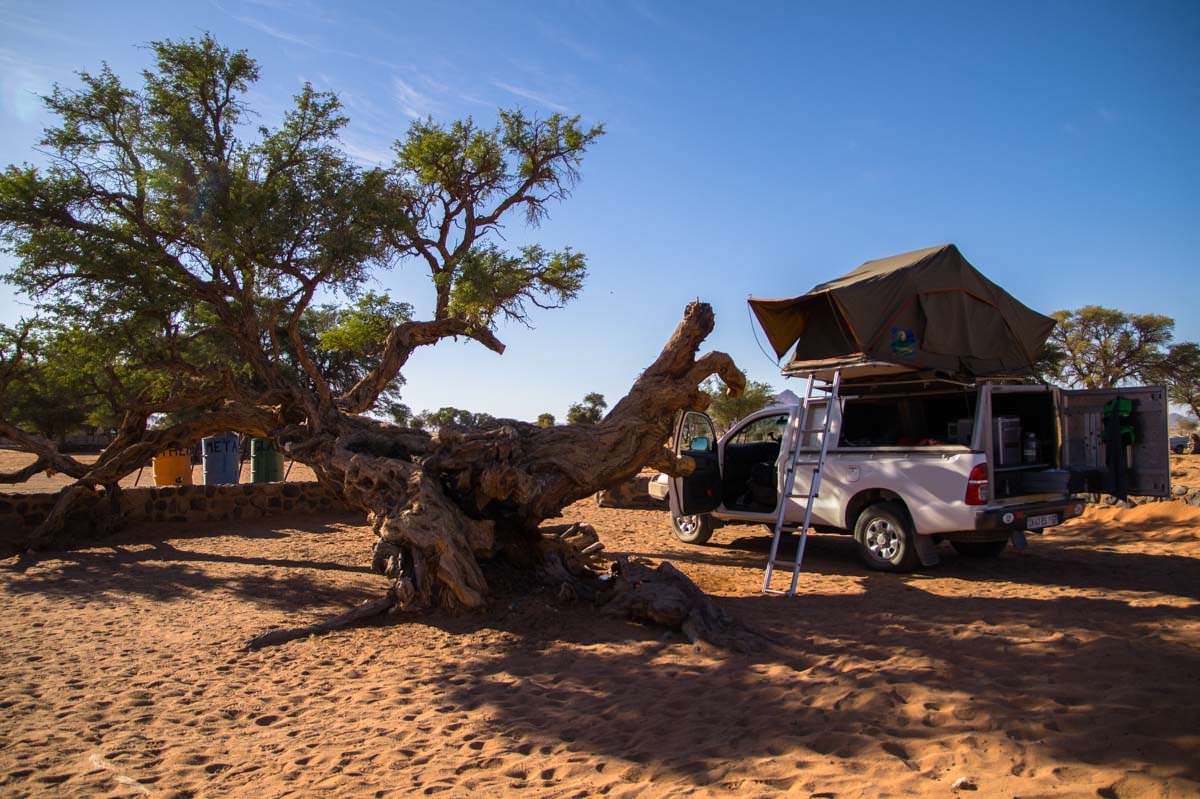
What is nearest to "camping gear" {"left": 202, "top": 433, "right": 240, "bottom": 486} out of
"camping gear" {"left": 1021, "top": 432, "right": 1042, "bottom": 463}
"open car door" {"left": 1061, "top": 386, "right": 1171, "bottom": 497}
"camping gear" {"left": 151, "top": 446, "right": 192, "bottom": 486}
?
"camping gear" {"left": 151, "top": 446, "right": 192, "bottom": 486}

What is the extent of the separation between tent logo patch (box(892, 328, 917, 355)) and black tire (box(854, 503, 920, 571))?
169cm

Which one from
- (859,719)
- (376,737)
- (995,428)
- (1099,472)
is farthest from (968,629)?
(376,737)

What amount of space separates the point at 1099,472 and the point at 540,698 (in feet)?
22.3

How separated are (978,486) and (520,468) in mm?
4472

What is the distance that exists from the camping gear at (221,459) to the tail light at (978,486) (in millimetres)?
14720

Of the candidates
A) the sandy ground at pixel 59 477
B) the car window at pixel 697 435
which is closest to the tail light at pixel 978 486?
the car window at pixel 697 435

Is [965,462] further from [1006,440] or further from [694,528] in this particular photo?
[694,528]

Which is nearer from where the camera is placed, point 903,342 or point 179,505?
point 903,342

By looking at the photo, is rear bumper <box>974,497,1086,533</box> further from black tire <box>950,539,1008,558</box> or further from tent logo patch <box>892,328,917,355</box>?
tent logo patch <box>892,328,917,355</box>

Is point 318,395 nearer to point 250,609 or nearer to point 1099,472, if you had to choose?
point 250,609

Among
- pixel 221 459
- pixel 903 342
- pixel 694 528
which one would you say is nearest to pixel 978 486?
pixel 903 342

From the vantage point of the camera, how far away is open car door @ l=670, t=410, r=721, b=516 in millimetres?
9773

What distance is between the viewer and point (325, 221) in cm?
1069

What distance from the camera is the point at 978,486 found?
732 centimetres
